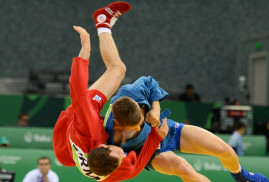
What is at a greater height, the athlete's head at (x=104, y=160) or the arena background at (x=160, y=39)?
the arena background at (x=160, y=39)

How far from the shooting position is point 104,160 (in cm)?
418

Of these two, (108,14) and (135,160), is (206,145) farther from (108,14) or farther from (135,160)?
(108,14)

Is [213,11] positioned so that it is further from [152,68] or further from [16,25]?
[16,25]

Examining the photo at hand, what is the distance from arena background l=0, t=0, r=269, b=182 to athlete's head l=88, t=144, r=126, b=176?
14.1 m

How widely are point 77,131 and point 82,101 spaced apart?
12.6 inches

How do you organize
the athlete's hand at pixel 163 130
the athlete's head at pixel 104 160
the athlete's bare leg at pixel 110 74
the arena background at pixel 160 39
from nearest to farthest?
1. the athlete's head at pixel 104 160
2. the athlete's hand at pixel 163 130
3. the athlete's bare leg at pixel 110 74
4. the arena background at pixel 160 39

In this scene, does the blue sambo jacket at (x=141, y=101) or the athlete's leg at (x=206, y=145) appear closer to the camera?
the blue sambo jacket at (x=141, y=101)

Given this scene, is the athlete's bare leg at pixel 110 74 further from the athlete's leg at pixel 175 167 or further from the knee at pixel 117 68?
the athlete's leg at pixel 175 167

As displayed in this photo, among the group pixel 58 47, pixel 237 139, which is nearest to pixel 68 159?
pixel 237 139

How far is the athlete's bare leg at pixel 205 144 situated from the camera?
4.96 meters

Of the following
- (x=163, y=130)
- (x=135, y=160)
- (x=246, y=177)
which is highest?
(x=163, y=130)

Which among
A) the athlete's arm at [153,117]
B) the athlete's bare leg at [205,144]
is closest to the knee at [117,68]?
the athlete's arm at [153,117]

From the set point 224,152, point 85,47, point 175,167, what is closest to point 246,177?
point 224,152

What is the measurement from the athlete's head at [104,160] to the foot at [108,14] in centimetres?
172
